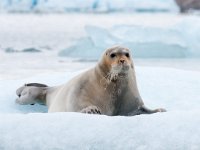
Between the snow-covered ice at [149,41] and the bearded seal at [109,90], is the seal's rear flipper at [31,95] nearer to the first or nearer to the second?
the bearded seal at [109,90]

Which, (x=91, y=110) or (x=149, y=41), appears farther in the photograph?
(x=149, y=41)

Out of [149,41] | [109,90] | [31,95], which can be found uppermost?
[109,90]

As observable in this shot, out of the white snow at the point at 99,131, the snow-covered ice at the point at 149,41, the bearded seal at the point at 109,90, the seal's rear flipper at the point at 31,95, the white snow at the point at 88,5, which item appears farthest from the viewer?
the white snow at the point at 88,5

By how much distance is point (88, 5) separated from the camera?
54406 millimetres

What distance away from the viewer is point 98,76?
4062 mm

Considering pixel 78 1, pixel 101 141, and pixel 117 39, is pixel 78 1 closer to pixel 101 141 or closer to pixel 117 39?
pixel 117 39

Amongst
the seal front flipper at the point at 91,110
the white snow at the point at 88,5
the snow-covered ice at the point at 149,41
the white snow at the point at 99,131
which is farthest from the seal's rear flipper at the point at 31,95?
the white snow at the point at 88,5

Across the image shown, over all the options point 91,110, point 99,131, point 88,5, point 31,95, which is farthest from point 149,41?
point 88,5

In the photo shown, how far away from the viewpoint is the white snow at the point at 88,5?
50.3 metres

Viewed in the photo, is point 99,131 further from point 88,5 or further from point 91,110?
point 88,5

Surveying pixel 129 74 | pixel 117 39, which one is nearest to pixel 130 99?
pixel 129 74

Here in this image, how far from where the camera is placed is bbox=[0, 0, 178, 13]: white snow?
5028 cm

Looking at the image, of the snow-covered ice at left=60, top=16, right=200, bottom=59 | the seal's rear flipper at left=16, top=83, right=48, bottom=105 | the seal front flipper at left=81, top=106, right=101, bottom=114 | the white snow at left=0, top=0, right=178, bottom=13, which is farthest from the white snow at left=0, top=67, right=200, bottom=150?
the white snow at left=0, top=0, right=178, bottom=13

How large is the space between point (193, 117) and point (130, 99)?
1.00 m
